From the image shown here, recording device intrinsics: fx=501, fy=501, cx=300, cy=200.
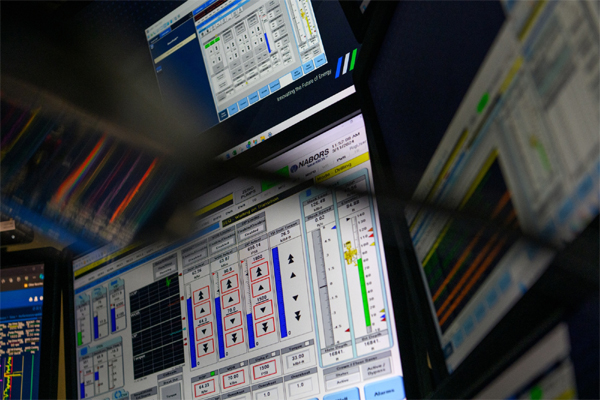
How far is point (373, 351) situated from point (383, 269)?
4.3 inches

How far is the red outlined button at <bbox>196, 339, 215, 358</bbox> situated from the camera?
0.85 metres

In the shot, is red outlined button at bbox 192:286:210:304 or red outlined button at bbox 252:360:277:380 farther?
red outlined button at bbox 192:286:210:304

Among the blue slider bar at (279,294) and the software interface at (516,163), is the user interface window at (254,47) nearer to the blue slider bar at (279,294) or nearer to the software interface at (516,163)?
the blue slider bar at (279,294)

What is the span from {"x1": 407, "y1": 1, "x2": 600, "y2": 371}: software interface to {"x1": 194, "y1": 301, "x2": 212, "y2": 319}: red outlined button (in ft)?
1.49

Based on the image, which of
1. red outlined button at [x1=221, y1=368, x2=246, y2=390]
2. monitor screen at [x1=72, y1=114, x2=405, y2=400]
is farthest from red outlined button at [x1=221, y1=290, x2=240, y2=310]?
red outlined button at [x1=221, y1=368, x2=246, y2=390]

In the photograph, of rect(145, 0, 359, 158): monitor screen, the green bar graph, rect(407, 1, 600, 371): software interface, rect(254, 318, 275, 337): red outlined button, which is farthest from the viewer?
rect(145, 0, 359, 158): monitor screen

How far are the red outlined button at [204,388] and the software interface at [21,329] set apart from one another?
447 millimetres

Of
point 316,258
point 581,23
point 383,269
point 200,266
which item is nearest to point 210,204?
point 200,266

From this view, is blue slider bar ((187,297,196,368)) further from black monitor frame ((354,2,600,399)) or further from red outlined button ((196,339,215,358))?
black monitor frame ((354,2,600,399))

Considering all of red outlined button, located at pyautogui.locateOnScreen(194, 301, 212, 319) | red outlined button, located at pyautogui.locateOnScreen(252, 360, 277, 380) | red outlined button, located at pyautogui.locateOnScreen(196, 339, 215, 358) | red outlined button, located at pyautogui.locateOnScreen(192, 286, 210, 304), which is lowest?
red outlined button, located at pyautogui.locateOnScreen(252, 360, 277, 380)

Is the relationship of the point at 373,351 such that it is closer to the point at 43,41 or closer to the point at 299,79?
the point at 299,79

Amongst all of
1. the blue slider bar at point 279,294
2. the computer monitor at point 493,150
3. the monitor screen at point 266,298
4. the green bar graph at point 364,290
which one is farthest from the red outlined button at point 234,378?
the computer monitor at point 493,150

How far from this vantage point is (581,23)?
1.11ft

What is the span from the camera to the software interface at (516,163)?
341 mm
